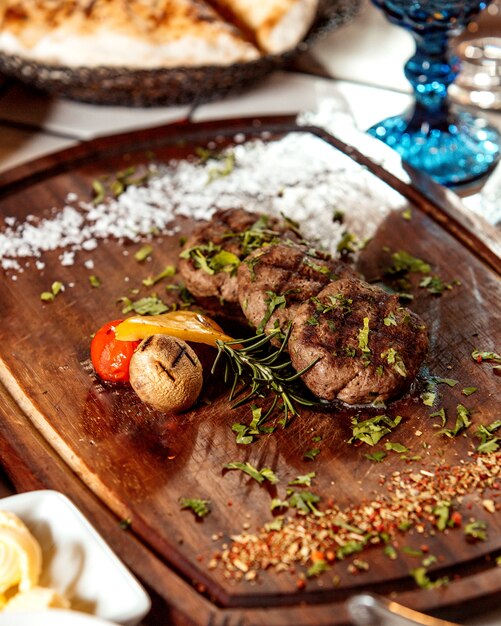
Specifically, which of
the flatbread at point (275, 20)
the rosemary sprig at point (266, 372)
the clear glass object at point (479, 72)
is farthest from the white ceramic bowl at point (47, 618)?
the clear glass object at point (479, 72)

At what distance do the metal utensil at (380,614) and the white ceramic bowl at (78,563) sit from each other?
438 mm

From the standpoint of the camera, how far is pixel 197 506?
2.11 meters

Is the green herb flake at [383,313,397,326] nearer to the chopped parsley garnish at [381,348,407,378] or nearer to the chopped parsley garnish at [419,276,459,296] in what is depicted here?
the chopped parsley garnish at [381,348,407,378]

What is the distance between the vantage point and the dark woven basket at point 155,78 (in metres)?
3.64

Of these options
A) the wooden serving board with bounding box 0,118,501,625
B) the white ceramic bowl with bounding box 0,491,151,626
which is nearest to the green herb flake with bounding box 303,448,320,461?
the wooden serving board with bounding box 0,118,501,625

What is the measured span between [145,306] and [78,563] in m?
0.99

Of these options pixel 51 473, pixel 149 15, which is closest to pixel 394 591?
pixel 51 473

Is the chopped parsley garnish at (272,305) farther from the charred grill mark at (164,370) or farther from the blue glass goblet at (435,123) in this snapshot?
the blue glass goblet at (435,123)

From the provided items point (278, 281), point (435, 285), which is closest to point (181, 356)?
point (278, 281)

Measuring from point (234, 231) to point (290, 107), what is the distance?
151 cm

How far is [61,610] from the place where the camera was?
169 centimetres

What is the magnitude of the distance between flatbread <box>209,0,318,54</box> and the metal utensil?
2714 millimetres

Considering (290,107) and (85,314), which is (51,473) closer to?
(85,314)

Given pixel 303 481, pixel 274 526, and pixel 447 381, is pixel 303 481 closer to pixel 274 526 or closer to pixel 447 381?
pixel 274 526
